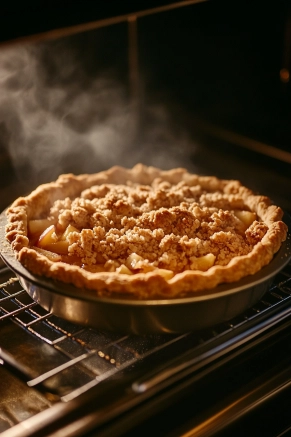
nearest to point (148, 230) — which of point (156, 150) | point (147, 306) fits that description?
point (147, 306)

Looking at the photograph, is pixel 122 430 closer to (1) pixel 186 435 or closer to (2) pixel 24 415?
(1) pixel 186 435

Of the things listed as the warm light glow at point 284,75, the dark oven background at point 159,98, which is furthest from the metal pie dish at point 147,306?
the warm light glow at point 284,75

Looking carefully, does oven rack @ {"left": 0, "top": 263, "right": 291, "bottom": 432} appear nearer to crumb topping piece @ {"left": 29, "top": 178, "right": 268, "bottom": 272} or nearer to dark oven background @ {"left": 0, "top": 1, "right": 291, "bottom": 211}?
crumb topping piece @ {"left": 29, "top": 178, "right": 268, "bottom": 272}

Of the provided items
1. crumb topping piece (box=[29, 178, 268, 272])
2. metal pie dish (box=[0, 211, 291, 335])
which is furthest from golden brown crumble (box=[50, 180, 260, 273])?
metal pie dish (box=[0, 211, 291, 335])

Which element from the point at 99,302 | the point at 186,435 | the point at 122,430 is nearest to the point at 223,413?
the point at 186,435

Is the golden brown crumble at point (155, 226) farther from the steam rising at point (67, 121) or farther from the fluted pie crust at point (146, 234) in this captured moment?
the steam rising at point (67, 121)

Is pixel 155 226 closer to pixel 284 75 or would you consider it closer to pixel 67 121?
pixel 67 121
